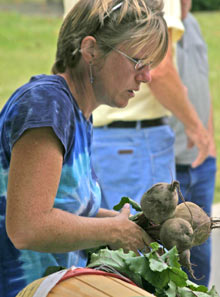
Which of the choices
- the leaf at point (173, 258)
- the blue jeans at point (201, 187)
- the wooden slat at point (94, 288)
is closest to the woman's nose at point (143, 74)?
the leaf at point (173, 258)

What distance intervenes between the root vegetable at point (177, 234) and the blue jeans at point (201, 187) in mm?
2070

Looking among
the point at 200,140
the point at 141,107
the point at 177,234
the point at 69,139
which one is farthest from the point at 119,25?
the point at 200,140

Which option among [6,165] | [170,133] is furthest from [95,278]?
[170,133]

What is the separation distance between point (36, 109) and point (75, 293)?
0.57 metres

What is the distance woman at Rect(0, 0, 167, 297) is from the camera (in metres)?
2.01

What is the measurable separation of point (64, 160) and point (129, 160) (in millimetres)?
1589

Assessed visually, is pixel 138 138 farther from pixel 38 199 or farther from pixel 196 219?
pixel 38 199

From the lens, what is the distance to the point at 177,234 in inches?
82.2

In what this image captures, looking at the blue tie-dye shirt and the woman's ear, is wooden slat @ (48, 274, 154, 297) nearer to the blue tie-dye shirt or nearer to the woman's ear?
the blue tie-dye shirt

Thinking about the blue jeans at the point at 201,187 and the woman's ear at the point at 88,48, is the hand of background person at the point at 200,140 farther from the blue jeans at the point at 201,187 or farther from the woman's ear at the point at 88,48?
the woman's ear at the point at 88,48

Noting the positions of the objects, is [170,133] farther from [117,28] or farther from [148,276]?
[148,276]

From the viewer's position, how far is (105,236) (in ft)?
6.97

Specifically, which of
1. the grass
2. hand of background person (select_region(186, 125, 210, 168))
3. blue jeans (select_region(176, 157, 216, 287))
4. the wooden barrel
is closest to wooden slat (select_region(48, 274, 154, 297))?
the wooden barrel

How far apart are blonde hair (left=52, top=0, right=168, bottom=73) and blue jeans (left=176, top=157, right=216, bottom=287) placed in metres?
1.94
